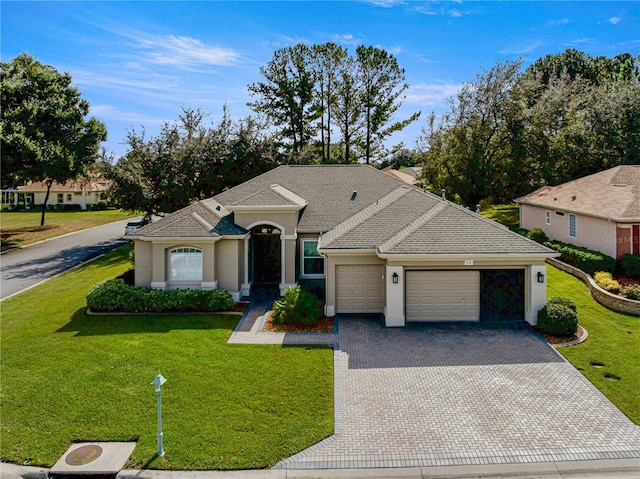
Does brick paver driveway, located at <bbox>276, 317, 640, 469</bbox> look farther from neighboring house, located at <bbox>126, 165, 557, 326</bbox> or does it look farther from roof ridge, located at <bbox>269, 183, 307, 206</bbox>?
roof ridge, located at <bbox>269, 183, 307, 206</bbox>

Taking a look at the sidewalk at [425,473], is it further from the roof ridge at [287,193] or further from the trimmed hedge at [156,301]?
the roof ridge at [287,193]

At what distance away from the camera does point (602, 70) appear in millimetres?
61281

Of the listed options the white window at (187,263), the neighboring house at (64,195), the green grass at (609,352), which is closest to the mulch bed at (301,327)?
the white window at (187,263)

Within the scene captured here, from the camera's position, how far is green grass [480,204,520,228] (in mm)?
35094

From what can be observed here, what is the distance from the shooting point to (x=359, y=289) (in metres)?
17.7

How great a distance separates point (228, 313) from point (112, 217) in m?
41.0

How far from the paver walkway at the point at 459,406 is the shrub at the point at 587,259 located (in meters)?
8.30

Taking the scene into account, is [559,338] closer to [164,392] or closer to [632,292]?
[632,292]

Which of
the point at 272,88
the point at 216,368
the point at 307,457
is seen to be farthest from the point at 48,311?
the point at 272,88

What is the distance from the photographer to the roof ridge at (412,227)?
55.1ft

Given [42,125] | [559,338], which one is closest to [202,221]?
[559,338]

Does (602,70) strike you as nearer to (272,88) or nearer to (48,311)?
(272,88)

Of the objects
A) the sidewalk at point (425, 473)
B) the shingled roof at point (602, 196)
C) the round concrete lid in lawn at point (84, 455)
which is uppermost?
the shingled roof at point (602, 196)

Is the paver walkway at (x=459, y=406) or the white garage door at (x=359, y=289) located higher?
the white garage door at (x=359, y=289)
